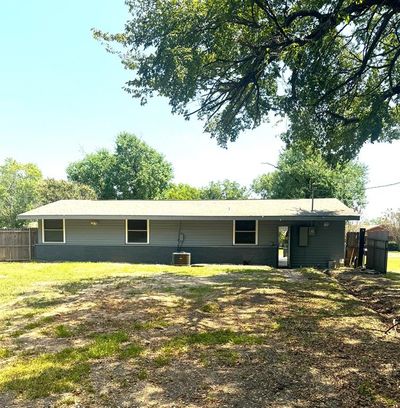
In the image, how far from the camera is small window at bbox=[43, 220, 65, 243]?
16.6 metres

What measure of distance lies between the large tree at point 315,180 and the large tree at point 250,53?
1935 cm

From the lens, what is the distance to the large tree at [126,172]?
3784 centimetres

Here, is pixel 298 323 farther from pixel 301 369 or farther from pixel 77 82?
pixel 77 82

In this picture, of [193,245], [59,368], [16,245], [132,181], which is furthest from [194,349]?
[132,181]

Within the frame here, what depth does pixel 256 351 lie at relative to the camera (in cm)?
449

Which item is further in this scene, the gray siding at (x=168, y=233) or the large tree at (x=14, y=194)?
the large tree at (x=14, y=194)

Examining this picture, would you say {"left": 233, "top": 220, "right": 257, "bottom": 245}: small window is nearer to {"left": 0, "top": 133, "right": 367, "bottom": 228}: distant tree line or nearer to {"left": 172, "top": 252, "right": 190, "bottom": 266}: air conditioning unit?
{"left": 172, "top": 252, "right": 190, "bottom": 266}: air conditioning unit

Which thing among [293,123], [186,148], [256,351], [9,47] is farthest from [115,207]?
[186,148]

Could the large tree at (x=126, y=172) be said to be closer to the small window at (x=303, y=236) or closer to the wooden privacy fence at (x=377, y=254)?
the small window at (x=303, y=236)

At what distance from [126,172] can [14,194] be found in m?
11.2

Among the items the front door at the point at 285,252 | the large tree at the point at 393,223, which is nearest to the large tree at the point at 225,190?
the front door at the point at 285,252

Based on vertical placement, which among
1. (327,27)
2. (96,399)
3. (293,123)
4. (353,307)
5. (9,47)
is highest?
(9,47)

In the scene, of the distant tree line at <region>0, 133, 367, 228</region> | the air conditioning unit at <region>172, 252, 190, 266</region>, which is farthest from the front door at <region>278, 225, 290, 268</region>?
the distant tree line at <region>0, 133, 367, 228</region>

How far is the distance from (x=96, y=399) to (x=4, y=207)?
35528 mm
